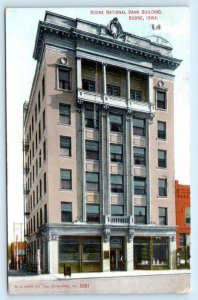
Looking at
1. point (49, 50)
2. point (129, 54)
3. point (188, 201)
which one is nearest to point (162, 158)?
point (188, 201)

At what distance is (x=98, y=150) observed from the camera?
12547 millimetres

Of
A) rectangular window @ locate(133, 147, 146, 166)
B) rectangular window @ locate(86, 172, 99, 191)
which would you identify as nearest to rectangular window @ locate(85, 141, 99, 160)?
rectangular window @ locate(86, 172, 99, 191)

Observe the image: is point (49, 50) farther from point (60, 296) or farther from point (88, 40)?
point (60, 296)

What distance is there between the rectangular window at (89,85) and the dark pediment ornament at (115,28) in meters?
1.06

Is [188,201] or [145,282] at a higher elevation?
[188,201]

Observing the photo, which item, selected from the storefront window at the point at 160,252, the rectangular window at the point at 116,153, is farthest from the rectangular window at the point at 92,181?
the storefront window at the point at 160,252

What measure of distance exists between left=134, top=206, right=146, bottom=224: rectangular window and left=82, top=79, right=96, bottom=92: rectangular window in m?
2.65

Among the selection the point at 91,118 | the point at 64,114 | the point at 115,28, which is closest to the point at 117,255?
the point at 91,118

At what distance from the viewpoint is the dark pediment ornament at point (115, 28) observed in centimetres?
1197

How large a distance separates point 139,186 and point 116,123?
4.69 feet

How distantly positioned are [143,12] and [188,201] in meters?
3.83

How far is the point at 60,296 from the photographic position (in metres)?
11.5

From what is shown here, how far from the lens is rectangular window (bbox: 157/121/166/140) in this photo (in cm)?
1261

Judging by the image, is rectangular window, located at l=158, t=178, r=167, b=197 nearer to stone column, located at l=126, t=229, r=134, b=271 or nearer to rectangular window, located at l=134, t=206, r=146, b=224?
rectangular window, located at l=134, t=206, r=146, b=224
